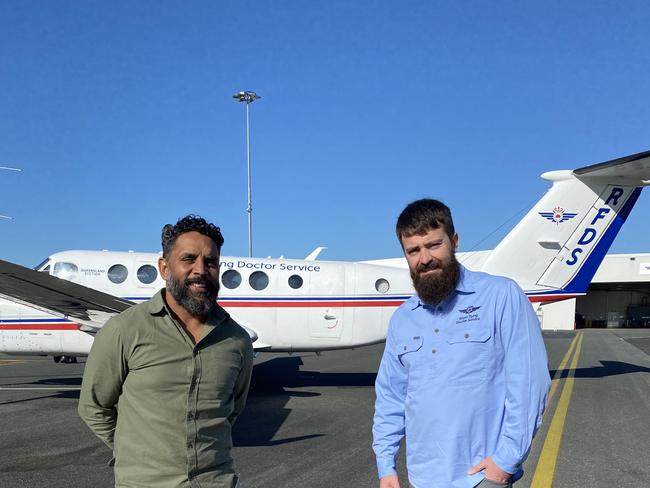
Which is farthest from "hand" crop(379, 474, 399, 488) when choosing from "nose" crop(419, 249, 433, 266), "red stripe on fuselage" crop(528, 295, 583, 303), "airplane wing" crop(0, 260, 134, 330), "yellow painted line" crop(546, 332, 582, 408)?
"red stripe on fuselage" crop(528, 295, 583, 303)

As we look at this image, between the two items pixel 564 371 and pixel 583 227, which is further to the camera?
pixel 564 371

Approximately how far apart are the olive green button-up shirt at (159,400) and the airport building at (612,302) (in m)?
46.3

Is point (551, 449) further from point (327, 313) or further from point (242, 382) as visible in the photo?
point (327, 313)

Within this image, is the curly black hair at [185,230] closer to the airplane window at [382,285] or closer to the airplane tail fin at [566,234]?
the airplane window at [382,285]

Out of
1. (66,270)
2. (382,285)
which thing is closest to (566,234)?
(382,285)

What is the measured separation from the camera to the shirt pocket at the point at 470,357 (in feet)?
7.28

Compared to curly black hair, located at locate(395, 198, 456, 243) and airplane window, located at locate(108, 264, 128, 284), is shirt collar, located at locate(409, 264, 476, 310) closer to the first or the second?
curly black hair, located at locate(395, 198, 456, 243)

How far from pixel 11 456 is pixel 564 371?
1287cm

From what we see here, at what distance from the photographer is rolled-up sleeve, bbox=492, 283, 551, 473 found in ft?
6.87

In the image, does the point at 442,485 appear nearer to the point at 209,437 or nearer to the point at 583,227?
the point at 209,437

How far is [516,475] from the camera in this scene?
218 cm

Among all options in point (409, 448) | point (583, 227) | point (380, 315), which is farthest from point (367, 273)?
point (409, 448)

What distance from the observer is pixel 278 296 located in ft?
36.1

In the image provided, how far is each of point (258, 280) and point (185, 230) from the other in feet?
28.6
